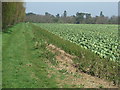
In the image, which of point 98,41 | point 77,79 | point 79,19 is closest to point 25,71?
point 77,79

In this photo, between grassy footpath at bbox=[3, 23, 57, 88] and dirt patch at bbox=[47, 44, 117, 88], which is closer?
grassy footpath at bbox=[3, 23, 57, 88]

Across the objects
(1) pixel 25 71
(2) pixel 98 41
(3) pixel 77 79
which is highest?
(2) pixel 98 41

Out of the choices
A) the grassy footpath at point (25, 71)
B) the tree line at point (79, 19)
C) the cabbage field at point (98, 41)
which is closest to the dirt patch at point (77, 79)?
the grassy footpath at point (25, 71)

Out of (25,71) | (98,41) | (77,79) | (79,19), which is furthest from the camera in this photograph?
(79,19)

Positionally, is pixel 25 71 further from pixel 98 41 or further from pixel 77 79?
pixel 98 41

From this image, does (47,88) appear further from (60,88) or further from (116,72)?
(116,72)

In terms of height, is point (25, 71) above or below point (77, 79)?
above

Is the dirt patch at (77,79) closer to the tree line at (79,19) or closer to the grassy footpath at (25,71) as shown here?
the grassy footpath at (25,71)

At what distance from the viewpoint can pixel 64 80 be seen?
11.2 metres

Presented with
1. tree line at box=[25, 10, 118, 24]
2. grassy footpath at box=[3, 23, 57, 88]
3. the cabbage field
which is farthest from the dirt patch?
tree line at box=[25, 10, 118, 24]

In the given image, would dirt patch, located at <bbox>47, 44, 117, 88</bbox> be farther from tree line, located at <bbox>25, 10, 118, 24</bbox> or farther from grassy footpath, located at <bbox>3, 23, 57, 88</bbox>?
tree line, located at <bbox>25, 10, 118, 24</bbox>

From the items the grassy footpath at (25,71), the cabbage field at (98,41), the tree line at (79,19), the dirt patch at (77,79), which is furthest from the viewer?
the tree line at (79,19)

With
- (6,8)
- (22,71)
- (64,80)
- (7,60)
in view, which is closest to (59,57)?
(7,60)

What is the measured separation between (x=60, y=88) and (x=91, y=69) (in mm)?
3408
